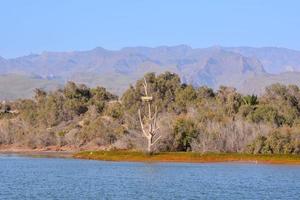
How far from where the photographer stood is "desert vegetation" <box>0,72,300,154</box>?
93.2 meters

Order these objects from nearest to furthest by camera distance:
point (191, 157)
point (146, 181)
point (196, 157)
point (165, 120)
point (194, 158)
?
point (146, 181)
point (194, 158)
point (196, 157)
point (191, 157)
point (165, 120)

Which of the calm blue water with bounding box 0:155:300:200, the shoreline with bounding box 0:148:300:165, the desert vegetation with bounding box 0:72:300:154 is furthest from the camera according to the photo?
the desert vegetation with bounding box 0:72:300:154

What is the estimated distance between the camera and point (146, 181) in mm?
58969

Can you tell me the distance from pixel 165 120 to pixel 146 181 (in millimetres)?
40885

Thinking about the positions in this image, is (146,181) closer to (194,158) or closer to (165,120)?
(194,158)

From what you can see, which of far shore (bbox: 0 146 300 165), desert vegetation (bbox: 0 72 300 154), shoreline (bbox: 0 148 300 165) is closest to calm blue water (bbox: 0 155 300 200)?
shoreline (bbox: 0 148 300 165)

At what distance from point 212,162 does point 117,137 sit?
26165 millimetres

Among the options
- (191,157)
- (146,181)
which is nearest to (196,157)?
(191,157)

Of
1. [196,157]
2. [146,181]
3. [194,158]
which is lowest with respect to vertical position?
[146,181]

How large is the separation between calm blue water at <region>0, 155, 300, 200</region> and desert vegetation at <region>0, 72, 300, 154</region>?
13743 mm

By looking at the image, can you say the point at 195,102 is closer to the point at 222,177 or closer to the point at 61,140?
the point at 61,140

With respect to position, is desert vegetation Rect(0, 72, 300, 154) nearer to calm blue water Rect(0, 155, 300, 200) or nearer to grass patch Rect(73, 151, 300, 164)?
grass patch Rect(73, 151, 300, 164)

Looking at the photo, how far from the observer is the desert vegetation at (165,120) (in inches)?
3671

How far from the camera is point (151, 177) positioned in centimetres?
6278
